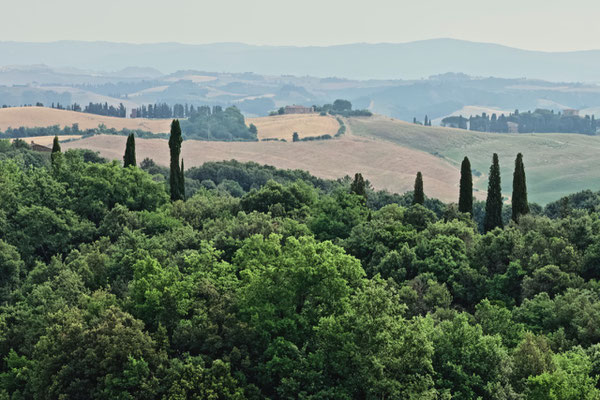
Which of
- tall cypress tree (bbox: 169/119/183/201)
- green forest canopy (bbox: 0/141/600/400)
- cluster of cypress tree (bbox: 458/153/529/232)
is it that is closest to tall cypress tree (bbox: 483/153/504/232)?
cluster of cypress tree (bbox: 458/153/529/232)

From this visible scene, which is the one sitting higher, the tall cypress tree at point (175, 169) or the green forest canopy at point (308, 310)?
the tall cypress tree at point (175, 169)

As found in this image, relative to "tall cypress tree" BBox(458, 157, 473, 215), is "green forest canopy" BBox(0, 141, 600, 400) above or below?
below

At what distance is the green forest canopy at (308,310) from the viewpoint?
119 ft

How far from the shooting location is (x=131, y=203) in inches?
2906

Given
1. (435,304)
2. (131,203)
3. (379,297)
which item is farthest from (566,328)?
(131,203)

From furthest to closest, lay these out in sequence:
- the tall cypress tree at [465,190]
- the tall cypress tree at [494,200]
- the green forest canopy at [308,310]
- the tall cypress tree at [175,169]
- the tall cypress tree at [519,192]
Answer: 1. the tall cypress tree at [175,169]
2. the tall cypress tree at [465,190]
3. the tall cypress tree at [494,200]
4. the tall cypress tree at [519,192]
5. the green forest canopy at [308,310]

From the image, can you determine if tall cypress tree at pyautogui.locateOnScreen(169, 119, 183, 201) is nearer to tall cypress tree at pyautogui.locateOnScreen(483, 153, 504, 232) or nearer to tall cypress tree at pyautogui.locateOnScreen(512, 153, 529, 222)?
tall cypress tree at pyautogui.locateOnScreen(483, 153, 504, 232)

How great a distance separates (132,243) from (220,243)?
676 centimetres

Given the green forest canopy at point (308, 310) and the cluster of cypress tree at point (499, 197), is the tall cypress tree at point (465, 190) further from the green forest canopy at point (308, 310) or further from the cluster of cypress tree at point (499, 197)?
the green forest canopy at point (308, 310)

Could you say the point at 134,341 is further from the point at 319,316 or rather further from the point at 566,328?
the point at 566,328

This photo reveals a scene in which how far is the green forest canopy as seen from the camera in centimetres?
3638

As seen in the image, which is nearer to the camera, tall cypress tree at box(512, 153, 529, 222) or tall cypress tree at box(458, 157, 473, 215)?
tall cypress tree at box(512, 153, 529, 222)

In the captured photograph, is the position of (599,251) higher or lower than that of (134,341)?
higher

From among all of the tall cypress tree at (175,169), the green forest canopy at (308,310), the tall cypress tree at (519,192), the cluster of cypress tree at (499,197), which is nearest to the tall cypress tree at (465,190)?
the cluster of cypress tree at (499,197)
